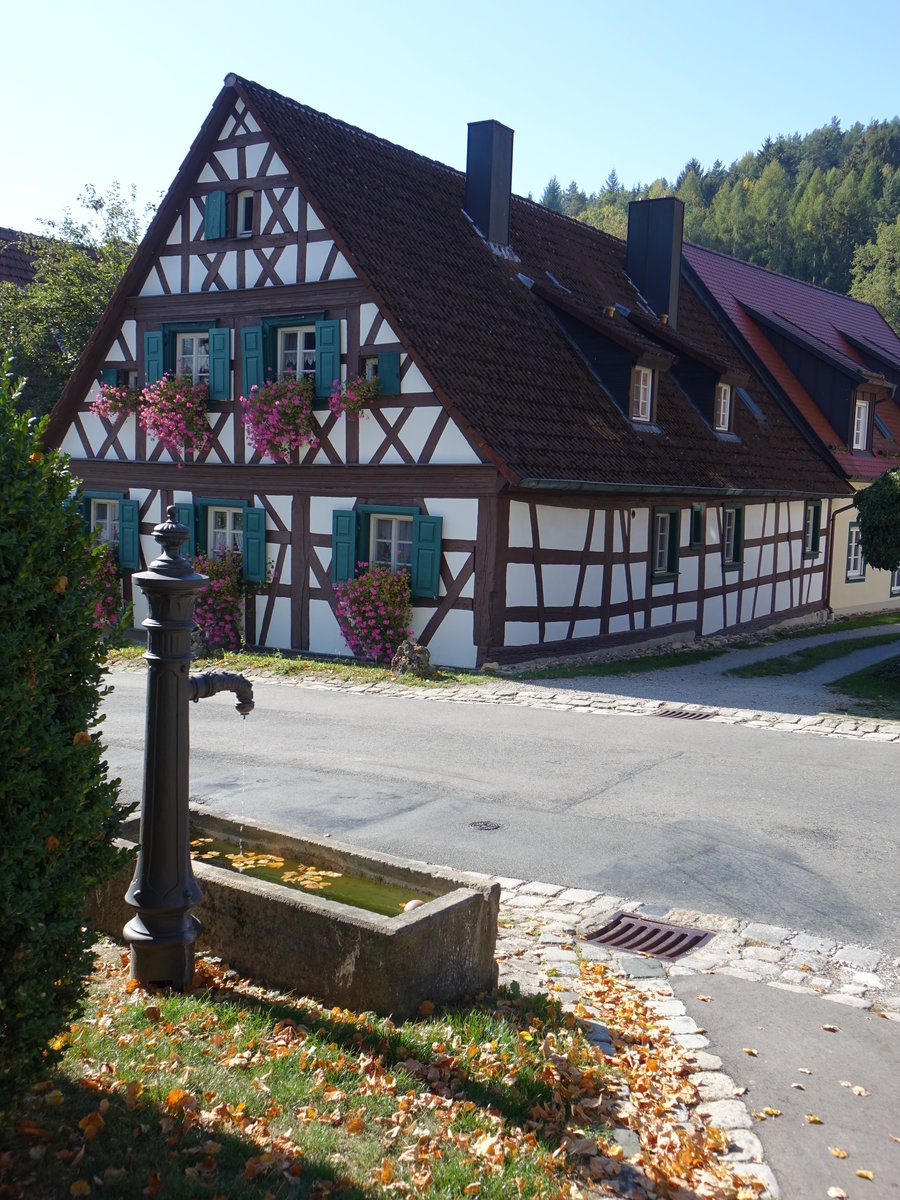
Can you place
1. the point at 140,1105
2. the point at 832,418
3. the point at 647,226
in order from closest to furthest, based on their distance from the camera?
the point at 140,1105 < the point at 647,226 < the point at 832,418

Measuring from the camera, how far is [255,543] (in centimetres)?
1794

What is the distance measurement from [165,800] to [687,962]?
2.92 m

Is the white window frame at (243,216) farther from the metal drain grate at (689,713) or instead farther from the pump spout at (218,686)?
the pump spout at (218,686)

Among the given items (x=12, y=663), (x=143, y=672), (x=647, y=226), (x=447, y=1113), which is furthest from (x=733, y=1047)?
(x=647, y=226)

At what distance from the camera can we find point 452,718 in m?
12.5

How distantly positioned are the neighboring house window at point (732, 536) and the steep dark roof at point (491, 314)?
2.52ft

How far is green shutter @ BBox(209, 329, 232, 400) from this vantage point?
1806 centimetres

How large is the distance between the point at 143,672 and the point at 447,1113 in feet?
41.7

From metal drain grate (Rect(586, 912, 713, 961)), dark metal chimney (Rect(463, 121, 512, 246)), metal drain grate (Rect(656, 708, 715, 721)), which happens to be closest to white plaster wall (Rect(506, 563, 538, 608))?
metal drain grate (Rect(656, 708, 715, 721))

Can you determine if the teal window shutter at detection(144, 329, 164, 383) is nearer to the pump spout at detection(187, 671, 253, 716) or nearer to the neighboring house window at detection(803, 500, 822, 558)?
the neighboring house window at detection(803, 500, 822, 558)

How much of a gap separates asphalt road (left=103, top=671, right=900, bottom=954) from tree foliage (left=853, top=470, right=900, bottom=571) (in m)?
6.09

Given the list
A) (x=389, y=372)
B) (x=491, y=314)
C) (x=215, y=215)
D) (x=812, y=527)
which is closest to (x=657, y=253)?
(x=812, y=527)

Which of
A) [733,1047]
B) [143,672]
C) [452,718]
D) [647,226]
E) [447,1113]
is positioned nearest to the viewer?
[447,1113]

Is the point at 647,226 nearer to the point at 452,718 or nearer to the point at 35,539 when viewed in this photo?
the point at 452,718
